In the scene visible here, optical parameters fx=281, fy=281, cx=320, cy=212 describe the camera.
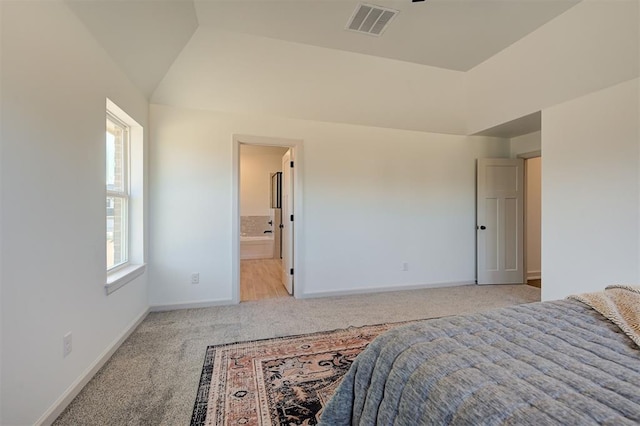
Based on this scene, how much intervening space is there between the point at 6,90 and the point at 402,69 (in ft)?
10.5

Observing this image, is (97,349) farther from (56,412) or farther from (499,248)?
(499,248)

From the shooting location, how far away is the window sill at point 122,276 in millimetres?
2157

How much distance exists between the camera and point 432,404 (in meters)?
0.77

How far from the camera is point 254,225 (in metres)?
7.17

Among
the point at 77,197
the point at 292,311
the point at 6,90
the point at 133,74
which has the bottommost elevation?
the point at 292,311

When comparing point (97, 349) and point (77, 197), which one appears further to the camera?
point (97, 349)

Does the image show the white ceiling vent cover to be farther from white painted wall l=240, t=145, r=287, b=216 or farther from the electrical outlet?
white painted wall l=240, t=145, r=287, b=216

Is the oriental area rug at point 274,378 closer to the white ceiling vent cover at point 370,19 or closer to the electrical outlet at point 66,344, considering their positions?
the electrical outlet at point 66,344

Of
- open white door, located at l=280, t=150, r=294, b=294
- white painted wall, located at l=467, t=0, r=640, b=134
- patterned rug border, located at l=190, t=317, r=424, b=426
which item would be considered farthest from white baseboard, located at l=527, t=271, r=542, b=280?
open white door, located at l=280, t=150, r=294, b=294

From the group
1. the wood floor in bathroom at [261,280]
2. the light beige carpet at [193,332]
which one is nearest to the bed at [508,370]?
the light beige carpet at [193,332]

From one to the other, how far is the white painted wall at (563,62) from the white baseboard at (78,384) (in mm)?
4504

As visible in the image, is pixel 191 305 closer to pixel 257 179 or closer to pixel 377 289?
pixel 377 289

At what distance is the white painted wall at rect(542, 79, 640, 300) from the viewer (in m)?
2.44

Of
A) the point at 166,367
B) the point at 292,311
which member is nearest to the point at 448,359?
the point at 166,367
